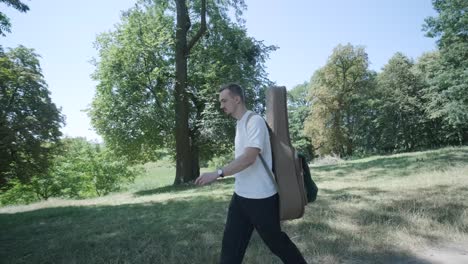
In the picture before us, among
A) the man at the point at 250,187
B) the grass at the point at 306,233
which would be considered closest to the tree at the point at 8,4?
the grass at the point at 306,233

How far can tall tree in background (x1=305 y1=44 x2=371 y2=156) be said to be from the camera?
Result: 42688 mm

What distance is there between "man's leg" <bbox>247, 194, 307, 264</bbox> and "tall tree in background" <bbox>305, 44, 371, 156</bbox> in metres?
40.6

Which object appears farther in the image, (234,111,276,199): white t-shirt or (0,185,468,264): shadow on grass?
(0,185,468,264): shadow on grass

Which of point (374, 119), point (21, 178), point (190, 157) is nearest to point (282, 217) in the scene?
point (190, 157)

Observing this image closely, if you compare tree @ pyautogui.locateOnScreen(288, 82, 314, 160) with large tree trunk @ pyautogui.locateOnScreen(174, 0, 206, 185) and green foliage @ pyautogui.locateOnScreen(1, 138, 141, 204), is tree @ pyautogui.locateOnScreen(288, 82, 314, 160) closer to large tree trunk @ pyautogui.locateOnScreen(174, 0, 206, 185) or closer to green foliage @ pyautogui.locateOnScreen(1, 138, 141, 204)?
green foliage @ pyautogui.locateOnScreen(1, 138, 141, 204)

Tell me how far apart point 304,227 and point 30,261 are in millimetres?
4144

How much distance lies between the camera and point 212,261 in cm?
438

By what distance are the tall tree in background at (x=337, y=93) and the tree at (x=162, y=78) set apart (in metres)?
22.4

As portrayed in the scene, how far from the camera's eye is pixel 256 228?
3.12 metres

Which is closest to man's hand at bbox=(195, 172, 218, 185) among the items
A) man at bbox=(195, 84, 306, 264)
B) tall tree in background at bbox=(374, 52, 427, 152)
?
man at bbox=(195, 84, 306, 264)

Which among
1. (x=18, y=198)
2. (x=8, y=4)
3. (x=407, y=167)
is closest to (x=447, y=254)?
(x=407, y=167)

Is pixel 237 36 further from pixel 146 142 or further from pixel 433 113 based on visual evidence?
pixel 433 113

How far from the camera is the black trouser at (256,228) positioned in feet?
9.84

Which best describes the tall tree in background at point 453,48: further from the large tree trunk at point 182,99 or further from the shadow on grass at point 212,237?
the shadow on grass at point 212,237
